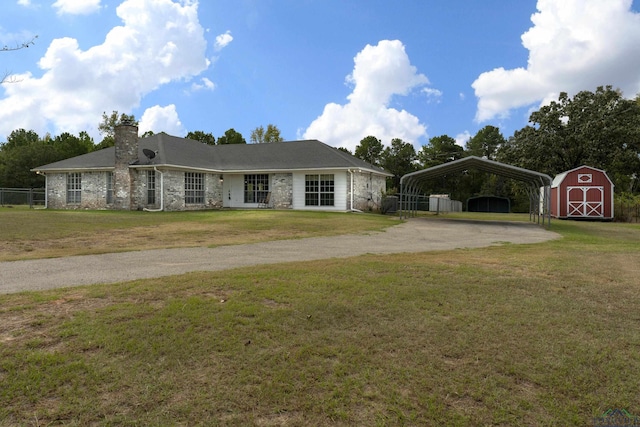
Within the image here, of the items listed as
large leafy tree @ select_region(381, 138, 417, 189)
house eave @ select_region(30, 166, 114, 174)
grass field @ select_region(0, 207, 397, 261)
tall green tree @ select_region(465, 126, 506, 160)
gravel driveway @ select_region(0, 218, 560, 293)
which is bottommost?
gravel driveway @ select_region(0, 218, 560, 293)

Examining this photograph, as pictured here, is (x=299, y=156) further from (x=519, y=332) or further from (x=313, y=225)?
(x=519, y=332)

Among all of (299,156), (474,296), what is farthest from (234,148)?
(474,296)

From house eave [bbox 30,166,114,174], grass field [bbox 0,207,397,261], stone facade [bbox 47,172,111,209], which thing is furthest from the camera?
stone facade [bbox 47,172,111,209]

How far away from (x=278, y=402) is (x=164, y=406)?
792 mm

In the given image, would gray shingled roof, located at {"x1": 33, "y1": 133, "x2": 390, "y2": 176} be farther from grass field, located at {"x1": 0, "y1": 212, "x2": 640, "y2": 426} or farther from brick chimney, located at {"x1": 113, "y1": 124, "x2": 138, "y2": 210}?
grass field, located at {"x1": 0, "y1": 212, "x2": 640, "y2": 426}

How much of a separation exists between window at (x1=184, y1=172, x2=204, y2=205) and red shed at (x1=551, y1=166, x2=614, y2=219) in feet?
76.7

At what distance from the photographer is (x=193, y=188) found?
26.0 meters

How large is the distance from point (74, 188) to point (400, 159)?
124 ft

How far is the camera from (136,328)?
3.97 meters

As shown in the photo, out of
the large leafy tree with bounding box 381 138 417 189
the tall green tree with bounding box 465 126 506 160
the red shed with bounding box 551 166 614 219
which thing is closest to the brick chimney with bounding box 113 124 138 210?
the red shed with bounding box 551 166 614 219

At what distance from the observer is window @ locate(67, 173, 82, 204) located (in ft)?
89.1

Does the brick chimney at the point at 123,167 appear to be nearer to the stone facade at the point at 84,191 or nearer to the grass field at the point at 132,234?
the stone facade at the point at 84,191

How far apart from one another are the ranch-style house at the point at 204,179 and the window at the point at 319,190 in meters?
0.06

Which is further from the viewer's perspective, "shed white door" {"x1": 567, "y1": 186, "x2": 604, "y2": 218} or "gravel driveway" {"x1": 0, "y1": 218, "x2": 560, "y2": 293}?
"shed white door" {"x1": 567, "y1": 186, "x2": 604, "y2": 218}
